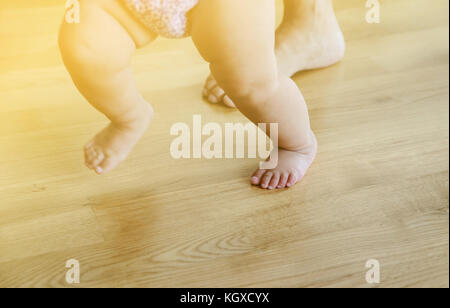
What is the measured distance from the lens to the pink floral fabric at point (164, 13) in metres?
0.75

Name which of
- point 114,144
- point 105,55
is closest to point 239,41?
point 105,55

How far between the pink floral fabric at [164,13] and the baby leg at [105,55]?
28 millimetres

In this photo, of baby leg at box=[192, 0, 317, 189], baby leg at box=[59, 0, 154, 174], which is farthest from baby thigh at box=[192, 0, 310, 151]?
baby leg at box=[59, 0, 154, 174]

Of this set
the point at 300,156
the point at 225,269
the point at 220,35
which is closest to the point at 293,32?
the point at 300,156

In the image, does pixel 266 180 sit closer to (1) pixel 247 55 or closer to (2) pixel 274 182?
(2) pixel 274 182

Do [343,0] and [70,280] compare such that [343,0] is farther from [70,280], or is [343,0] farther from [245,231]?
[70,280]

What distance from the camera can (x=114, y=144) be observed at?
3.10 ft

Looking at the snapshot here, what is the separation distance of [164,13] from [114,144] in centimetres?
27

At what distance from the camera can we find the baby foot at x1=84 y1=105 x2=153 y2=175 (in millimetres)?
943

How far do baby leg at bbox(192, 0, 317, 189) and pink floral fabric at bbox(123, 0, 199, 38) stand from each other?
0.02m

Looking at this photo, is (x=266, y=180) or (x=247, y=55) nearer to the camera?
(x=247, y=55)

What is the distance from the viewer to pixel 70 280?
78 cm

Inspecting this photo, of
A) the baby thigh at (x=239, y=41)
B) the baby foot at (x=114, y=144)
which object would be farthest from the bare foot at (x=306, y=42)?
the baby thigh at (x=239, y=41)

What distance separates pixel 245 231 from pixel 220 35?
285 millimetres
